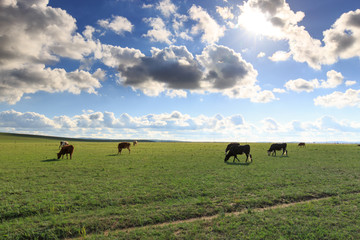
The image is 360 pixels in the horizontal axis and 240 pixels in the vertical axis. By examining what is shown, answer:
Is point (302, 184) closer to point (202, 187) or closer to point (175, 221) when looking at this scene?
point (202, 187)

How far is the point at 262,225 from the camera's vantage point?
8430 mm

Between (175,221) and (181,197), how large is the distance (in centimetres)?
291

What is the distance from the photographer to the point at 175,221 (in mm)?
9109

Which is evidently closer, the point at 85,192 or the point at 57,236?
the point at 57,236

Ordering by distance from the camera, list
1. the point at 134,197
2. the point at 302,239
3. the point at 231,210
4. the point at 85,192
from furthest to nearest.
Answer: the point at 85,192 → the point at 134,197 → the point at 231,210 → the point at 302,239

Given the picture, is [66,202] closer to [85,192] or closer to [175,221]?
[85,192]

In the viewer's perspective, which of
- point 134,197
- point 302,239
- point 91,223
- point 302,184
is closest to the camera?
point 302,239

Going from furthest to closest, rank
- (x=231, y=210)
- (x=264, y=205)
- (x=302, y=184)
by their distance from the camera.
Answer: (x=302, y=184)
(x=264, y=205)
(x=231, y=210)

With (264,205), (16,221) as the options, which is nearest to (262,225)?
(264,205)

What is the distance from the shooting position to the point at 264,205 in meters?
10.9

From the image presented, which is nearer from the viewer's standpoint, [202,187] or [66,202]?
[66,202]

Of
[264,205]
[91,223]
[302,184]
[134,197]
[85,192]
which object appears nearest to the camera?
[91,223]

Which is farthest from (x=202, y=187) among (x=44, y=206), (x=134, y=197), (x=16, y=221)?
(x=16, y=221)

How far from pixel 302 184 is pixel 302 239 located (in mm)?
8833
